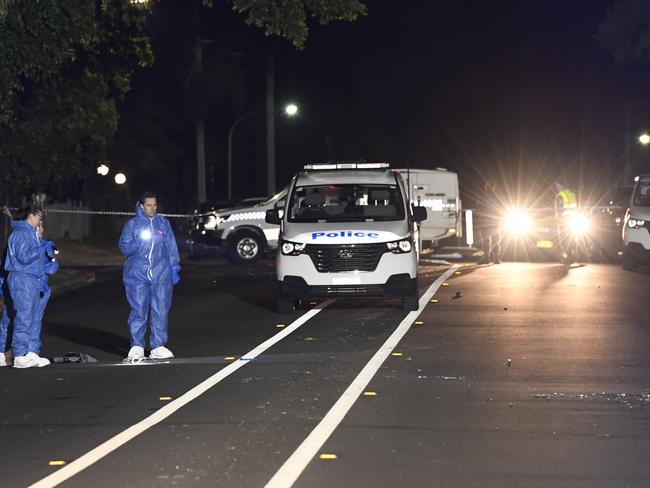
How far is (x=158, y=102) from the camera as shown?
2069 inches

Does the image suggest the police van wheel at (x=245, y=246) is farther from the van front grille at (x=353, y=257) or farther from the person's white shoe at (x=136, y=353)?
the person's white shoe at (x=136, y=353)

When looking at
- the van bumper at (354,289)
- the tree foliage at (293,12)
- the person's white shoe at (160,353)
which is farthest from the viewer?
the tree foliage at (293,12)

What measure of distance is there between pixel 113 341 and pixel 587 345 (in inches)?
209

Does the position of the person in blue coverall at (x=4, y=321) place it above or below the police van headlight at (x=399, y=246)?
below

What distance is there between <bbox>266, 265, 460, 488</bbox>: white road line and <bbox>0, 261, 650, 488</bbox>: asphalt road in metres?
0.02

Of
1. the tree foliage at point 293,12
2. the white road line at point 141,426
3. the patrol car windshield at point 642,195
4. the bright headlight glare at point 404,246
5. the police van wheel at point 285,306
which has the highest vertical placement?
the tree foliage at point 293,12

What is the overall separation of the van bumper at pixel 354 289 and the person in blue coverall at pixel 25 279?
5039 mm

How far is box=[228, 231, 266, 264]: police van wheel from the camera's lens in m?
30.9

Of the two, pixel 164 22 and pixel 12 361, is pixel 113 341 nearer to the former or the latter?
pixel 12 361

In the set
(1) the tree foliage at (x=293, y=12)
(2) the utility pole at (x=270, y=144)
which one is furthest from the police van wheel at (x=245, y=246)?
(2) the utility pole at (x=270, y=144)

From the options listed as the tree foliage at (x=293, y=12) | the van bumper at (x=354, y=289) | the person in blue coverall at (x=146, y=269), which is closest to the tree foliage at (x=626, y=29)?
the tree foliage at (x=293, y=12)

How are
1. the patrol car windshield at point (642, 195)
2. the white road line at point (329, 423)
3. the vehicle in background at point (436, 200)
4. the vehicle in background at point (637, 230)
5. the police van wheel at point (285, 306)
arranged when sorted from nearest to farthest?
the white road line at point (329, 423)
the police van wheel at point (285, 306)
the vehicle in background at point (637, 230)
the patrol car windshield at point (642, 195)
the vehicle in background at point (436, 200)

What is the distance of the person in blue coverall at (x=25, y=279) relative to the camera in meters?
13.0

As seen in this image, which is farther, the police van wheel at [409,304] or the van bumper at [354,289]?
the police van wheel at [409,304]
